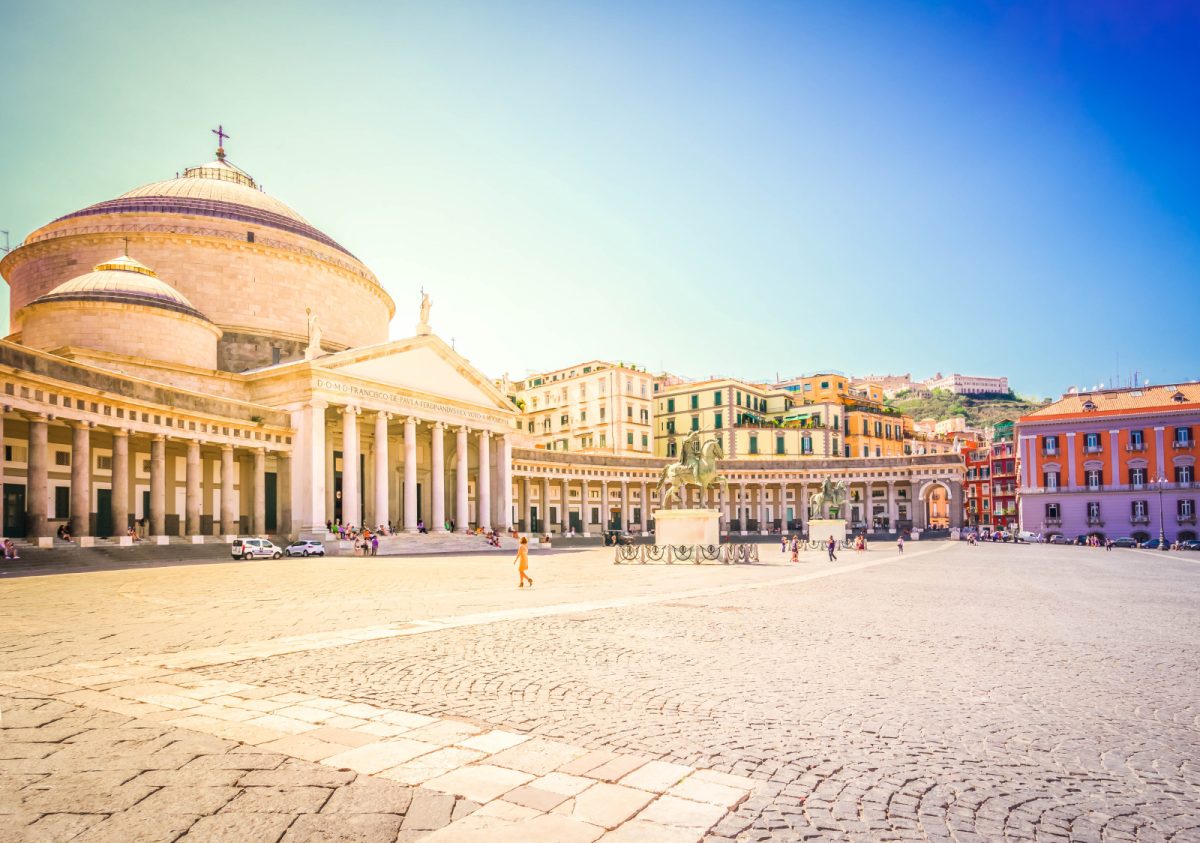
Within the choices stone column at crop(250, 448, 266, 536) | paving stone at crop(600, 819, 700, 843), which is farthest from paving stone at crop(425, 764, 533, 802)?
stone column at crop(250, 448, 266, 536)

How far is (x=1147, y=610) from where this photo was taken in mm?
16125

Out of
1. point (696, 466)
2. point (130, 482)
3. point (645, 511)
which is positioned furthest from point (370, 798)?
point (645, 511)

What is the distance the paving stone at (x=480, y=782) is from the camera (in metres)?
4.86

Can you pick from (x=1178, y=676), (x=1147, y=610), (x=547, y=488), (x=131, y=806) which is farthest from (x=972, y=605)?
(x=547, y=488)

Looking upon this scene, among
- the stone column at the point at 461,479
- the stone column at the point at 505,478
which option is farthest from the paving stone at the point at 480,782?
the stone column at the point at 505,478

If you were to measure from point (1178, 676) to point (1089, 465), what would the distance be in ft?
255

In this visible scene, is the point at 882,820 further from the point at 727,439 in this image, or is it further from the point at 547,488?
the point at 727,439

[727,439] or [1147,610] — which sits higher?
[727,439]

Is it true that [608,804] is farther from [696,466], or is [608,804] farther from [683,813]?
[696,466]

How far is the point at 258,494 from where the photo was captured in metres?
43.3

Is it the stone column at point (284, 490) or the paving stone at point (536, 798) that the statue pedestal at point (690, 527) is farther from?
the paving stone at point (536, 798)

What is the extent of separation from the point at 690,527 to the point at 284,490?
2648 cm

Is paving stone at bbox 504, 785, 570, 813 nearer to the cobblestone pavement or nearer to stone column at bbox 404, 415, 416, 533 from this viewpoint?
the cobblestone pavement

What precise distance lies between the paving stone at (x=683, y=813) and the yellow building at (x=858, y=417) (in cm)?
9581
